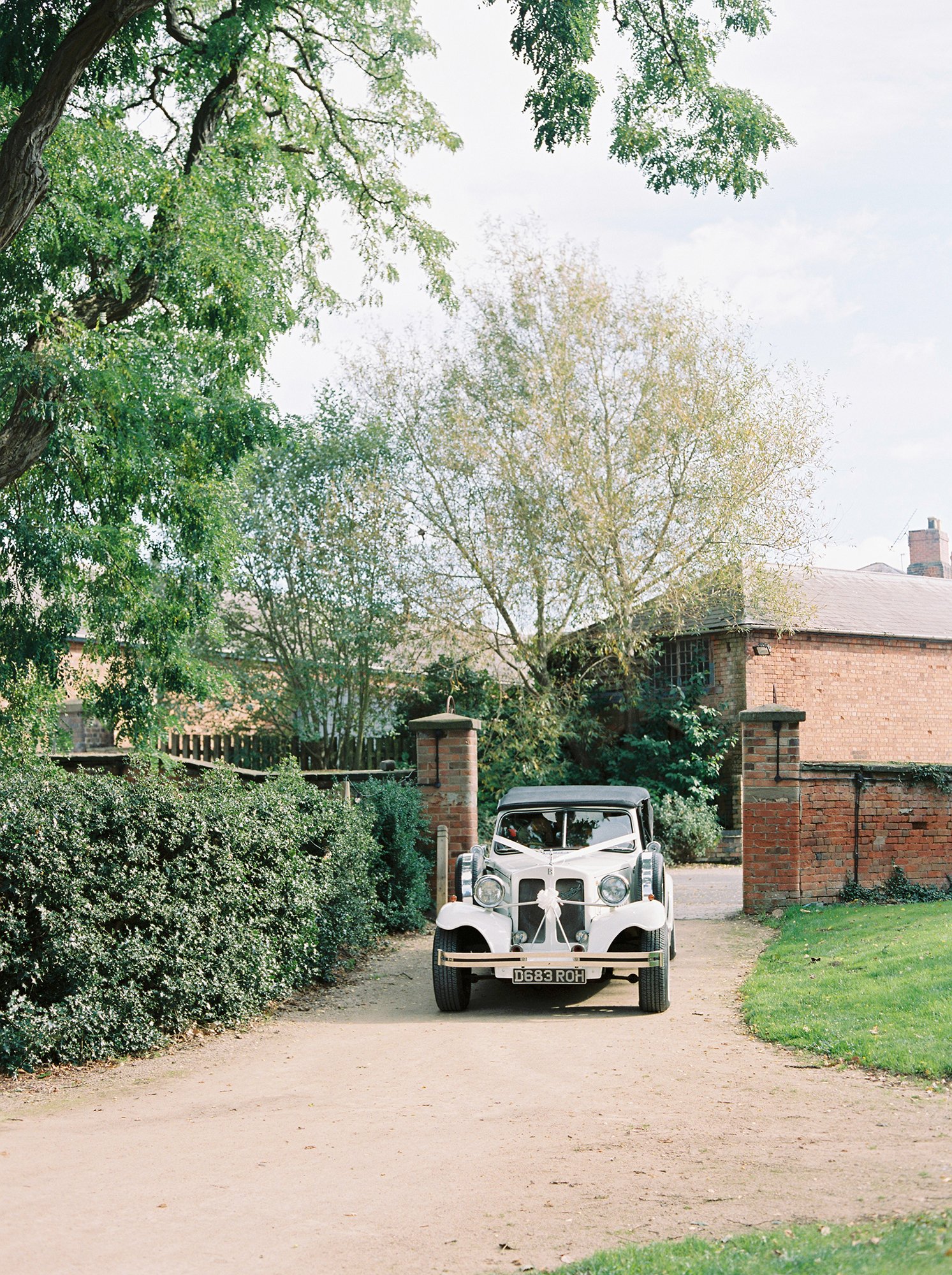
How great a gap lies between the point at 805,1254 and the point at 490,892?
5587mm

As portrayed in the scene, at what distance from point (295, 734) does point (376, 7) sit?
13923 mm

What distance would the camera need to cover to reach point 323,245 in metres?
16.3

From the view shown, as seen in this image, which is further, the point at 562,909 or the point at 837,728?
the point at 837,728

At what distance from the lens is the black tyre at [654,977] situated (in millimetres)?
8891

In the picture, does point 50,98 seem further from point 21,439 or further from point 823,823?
point 823,823

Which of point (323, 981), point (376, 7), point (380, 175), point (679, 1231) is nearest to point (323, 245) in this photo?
point (380, 175)

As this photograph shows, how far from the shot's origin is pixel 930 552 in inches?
1602

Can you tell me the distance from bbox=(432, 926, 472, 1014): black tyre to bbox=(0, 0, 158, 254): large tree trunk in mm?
6521

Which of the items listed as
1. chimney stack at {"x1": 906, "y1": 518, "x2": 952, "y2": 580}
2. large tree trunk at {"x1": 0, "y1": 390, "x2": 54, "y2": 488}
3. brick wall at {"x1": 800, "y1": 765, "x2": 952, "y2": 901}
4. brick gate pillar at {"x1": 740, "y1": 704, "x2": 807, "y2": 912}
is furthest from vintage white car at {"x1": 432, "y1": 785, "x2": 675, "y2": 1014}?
chimney stack at {"x1": 906, "y1": 518, "x2": 952, "y2": 580}

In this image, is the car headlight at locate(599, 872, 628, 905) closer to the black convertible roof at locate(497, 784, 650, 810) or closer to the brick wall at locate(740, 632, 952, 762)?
the black convertible roof at locate(497, 784, 650, 810)

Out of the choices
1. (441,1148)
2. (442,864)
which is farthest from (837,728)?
(441,1148)

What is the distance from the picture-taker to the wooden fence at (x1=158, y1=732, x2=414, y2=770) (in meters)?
21.4

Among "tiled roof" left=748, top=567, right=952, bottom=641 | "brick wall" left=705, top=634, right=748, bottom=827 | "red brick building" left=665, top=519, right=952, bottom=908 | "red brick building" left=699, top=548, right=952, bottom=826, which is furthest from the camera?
"tiled roof" left=748, top=567, right=952, bottom=641

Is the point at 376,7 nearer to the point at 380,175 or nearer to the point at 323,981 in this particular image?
the point at 380,175
